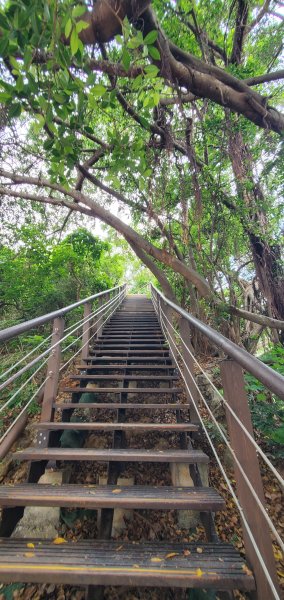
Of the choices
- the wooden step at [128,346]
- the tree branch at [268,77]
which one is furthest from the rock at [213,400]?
the tree branch at [268,77]

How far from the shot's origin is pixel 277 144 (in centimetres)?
297

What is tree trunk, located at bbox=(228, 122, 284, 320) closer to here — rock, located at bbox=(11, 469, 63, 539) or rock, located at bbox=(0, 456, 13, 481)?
rock, located at bbox=(11, 469, 63, 539)

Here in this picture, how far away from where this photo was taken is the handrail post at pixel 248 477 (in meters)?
0.93

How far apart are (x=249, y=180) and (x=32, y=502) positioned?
14.0 ft

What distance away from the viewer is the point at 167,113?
3217 mm

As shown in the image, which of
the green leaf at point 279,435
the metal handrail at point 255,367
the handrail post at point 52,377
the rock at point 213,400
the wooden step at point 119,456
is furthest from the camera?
the rock at point 213,400

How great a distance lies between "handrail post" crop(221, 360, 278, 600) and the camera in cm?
93

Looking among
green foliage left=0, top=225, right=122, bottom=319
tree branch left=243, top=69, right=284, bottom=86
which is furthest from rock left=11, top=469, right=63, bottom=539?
tree branch left=243, top=69, right=284, bottom=86

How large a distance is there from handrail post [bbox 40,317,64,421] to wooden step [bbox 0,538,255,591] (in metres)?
0.88

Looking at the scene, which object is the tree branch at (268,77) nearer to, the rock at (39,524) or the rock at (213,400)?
the rock at (213,400)

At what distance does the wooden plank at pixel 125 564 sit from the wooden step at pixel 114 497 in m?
0.14

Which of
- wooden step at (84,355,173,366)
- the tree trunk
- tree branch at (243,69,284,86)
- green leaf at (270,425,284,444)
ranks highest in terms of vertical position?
tree branch at (243,69,284,86)

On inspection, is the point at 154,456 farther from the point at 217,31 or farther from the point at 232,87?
the point at 217,31

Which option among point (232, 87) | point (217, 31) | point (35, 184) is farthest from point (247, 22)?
point (35, 184)
